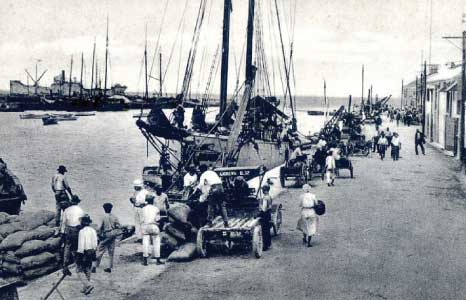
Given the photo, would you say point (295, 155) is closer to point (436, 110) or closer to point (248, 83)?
point (248, 83)

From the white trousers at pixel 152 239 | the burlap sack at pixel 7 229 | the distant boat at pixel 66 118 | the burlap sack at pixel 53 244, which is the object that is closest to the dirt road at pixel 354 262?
the white trousers at pixel 152 239

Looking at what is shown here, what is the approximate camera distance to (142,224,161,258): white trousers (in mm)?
12625

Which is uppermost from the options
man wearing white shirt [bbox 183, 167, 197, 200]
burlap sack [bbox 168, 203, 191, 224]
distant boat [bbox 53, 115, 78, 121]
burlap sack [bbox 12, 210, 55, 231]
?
distant boat [bbox 53, 115, 78, 121]

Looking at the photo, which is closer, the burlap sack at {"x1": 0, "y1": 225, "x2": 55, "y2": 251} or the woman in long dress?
the burlap sack at {"x1": 0, "y1": 225, "x2": 55, "y2": 251}

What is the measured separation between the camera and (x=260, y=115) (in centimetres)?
3083

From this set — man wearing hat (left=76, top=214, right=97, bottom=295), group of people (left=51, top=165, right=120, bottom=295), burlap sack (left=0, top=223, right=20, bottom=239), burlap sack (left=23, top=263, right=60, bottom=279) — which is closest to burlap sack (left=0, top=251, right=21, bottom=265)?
burlap sack (left=23, top=263, right=60, bottom=279)

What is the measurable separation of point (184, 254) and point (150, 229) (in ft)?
3.02

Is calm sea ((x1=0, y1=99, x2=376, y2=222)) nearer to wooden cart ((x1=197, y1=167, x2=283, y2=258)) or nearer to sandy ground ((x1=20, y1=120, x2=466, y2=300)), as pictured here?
wooden cart ((x1=197, y1=167, x2=283, y2=258))

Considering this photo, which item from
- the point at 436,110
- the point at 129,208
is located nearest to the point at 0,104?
the point at 436,110

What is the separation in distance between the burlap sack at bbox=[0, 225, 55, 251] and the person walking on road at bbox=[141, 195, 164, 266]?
227 centimetres

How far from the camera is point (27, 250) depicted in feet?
41.2

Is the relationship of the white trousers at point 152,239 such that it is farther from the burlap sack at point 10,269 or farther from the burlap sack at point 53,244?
the burlap sack at point 10,269

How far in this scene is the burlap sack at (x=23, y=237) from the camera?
40.7 ft

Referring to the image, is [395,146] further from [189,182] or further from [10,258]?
[10,258]
